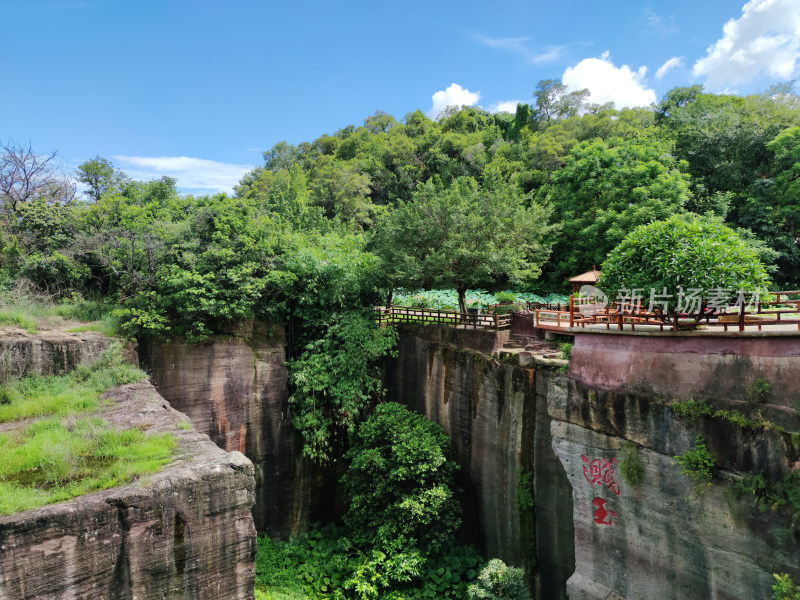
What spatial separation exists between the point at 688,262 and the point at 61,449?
34.6 feet

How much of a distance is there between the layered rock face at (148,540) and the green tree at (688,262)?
306 inches

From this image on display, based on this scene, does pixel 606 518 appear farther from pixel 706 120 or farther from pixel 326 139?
pixel 326 139

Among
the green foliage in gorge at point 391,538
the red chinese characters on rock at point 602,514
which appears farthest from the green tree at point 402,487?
the red chinese characters on rock at point 602,514

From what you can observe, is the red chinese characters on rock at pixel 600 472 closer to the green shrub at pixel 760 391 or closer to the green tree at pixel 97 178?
the green shrub at pixel 760 391

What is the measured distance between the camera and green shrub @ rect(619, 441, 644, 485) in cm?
870

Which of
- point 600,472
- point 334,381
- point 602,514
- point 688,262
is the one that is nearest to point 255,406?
point 334,381

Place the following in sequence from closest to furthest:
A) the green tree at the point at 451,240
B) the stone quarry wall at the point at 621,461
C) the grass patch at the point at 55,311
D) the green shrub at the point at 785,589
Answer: the green shrub at the point at 785,589 → the stone quarry wall at the point at 621,461 → the grass patch at the point at 55,311 → the green tree at the point at 451,240

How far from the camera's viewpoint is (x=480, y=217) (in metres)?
14.8

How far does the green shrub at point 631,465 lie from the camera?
28.5 ft

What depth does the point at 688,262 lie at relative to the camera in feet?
26.2

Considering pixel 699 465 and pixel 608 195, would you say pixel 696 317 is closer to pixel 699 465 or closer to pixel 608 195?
pixel 699 465

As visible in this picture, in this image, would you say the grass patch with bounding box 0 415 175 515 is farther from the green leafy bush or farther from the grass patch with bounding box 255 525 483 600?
the green leafy bush

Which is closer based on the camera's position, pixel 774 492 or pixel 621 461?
pixel 774 492

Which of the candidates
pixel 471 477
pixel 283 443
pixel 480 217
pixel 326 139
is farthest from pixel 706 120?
pixel 326 139
